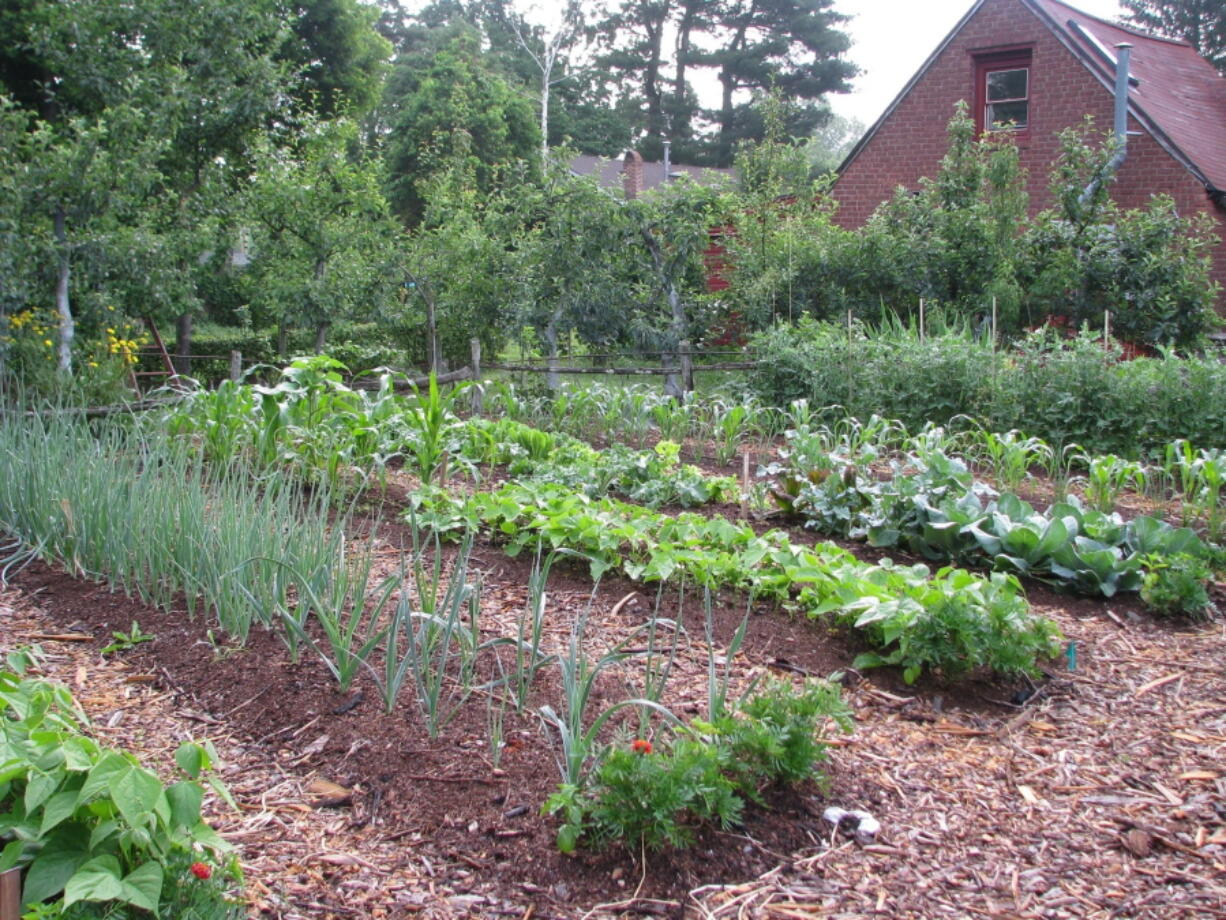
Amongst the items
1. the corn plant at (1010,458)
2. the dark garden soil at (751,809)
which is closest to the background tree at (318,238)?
the corn plant at (1010,458)

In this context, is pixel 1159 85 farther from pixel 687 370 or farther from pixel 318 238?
pixel 318 238

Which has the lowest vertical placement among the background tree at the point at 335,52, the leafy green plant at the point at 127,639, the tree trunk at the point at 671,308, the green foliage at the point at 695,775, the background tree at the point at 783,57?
the leafy green plant at the point at 127,639

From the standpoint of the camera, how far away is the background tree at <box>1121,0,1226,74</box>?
3058cm

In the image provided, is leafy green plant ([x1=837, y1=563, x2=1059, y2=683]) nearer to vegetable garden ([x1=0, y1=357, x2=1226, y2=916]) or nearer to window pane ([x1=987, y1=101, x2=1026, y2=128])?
vegetable garden ([x1=0, y1=357, x2=1226, y2=916])

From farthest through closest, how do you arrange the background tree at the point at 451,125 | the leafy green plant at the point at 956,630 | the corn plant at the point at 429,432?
the background tree at the point at 451,125, the corn plant at the point at 429,432, the leafy green plant at the point at 956,630

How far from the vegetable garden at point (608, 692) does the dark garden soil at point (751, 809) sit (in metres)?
0.01

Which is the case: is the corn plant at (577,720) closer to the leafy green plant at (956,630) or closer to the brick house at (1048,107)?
the leafy green plant at (956,630)

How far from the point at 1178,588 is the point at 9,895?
3.73 metres

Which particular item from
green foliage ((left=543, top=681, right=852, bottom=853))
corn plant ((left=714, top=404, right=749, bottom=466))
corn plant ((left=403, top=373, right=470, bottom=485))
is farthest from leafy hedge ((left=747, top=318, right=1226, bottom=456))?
green foliage ((left=543, top=681, right=852, bottom=853))

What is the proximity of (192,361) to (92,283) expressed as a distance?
4.72 metres

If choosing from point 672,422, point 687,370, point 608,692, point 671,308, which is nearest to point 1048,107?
point 671,308

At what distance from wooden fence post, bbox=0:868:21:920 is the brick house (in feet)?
53.1

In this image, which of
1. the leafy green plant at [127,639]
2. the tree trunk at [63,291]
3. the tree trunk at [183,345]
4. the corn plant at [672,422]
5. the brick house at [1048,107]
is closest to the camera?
the leafy green plant at [127,639]

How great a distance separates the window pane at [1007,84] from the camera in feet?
53.3
